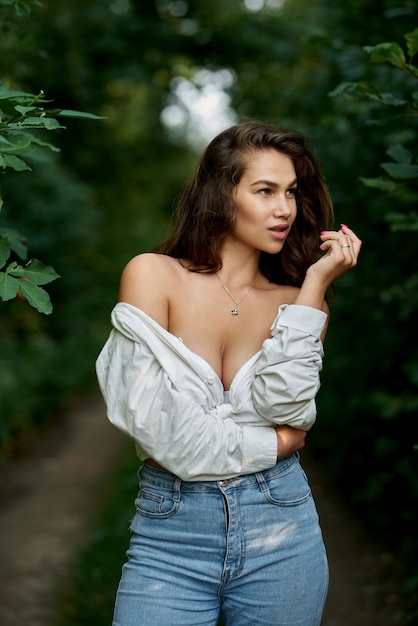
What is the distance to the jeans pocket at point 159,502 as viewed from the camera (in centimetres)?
209

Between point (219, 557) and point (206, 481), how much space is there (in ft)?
0.64

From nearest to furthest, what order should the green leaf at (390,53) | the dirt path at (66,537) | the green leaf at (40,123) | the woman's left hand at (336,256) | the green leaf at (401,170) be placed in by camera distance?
1. the green leaf at (40,123)
2. the woman's left hand at (336,256)
3. the green leaf at (390,53)
4. the green leaf at (401,170)
5. the dirt path at (66,537)

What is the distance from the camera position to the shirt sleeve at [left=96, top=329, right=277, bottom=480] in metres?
2.03

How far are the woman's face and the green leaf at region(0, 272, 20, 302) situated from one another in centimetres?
68

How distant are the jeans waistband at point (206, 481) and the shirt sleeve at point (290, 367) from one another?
141 millimetres

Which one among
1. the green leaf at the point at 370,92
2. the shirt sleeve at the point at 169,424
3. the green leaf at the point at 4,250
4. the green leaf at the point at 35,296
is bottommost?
the shirt sleeve at the point at 169,424

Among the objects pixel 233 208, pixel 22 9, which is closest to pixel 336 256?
pixel 233 208

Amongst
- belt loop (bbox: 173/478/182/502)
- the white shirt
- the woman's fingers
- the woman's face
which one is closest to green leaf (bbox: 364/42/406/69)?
the woman's face

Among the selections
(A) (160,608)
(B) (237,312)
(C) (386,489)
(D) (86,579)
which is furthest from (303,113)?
(A) (160,608)

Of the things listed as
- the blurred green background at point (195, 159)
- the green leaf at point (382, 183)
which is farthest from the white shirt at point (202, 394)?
the green leaf at point (382, 183)

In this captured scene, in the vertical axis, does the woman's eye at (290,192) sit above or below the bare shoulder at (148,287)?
above

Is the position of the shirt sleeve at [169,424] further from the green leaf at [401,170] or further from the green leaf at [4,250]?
the green leaf at [401,170]

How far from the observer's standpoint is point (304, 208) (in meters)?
2.46

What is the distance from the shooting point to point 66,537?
5738 mm
